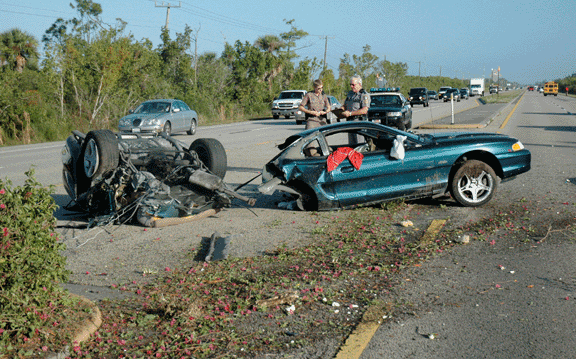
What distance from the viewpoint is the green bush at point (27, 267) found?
3654mm

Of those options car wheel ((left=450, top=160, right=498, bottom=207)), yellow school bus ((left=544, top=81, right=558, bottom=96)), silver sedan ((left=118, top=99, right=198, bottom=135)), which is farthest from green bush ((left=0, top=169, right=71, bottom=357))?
yellow school bus ((left=544, top=81, right=558, bottom=96))

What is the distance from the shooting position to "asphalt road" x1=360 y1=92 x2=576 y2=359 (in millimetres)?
3859

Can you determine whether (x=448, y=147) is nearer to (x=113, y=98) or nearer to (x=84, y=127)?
(x=84, y=127)

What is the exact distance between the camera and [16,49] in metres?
39.1

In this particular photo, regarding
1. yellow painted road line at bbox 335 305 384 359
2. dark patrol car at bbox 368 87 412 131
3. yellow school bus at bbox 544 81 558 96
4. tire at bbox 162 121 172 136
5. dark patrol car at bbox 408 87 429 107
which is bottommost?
yellow painted road line at bbox 335 305 384 359

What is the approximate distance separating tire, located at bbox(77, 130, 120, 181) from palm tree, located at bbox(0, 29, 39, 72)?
33535 mm

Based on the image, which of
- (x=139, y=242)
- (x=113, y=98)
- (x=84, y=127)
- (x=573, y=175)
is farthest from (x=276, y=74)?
(x=139, y=242)

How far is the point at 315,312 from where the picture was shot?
452 cm

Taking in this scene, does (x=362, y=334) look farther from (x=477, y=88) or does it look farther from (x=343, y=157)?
(x=477, y=88)

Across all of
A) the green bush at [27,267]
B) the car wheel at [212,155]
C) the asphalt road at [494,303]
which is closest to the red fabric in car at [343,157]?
the car wheel at [212,155]

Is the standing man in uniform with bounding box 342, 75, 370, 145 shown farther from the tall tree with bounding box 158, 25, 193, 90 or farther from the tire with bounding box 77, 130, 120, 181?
the tall tree with bounding box 158, 25, 193, 90

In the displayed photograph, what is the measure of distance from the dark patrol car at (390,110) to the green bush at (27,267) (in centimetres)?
1814

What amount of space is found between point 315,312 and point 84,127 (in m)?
26.1

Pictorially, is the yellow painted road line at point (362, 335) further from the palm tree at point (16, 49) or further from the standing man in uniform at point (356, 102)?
the palm tree at point (16, 49)
